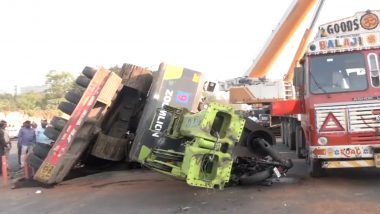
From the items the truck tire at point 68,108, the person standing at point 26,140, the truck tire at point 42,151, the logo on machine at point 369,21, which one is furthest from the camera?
the person standing at point 26,140

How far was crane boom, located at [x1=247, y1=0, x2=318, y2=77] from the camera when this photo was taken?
56.7 feet

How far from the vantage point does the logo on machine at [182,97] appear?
41.5 ft

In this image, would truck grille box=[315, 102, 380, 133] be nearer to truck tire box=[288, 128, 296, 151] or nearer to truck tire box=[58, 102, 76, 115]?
truck tire box=[58, 102, 76, 115]

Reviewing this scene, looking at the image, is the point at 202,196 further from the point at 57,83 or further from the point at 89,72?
the point at 57,83

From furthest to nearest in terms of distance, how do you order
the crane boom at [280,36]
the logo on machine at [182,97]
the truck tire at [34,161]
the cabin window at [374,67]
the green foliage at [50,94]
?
the green foliage at [50,94], the crane boom at [280,36], the logo on machine at [182,97], the truck tire at [34,161], the cabin window at [374,67]

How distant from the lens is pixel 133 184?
1152cm

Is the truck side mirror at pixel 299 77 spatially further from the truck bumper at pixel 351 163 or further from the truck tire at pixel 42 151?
the truck tire at pixel 42 151

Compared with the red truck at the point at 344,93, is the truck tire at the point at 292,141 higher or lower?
higher

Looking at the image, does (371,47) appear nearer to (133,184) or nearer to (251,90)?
(251,90)

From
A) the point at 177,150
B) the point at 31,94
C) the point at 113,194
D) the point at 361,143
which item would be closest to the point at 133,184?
the point at 113,194

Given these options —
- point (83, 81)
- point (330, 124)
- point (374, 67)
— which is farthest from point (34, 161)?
point (374, 67)

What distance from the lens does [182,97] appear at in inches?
501

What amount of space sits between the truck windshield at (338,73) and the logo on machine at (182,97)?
11.9ft

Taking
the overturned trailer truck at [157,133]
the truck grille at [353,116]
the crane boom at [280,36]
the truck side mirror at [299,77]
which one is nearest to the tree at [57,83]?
the crane boom at [280,36]
